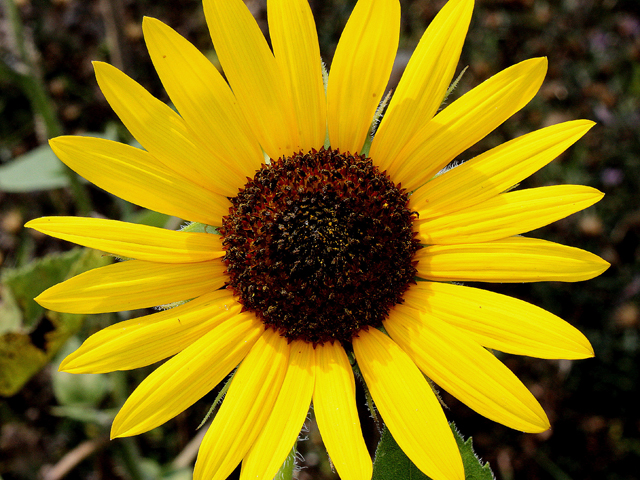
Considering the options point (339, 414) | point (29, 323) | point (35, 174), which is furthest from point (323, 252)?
point (35, 174)

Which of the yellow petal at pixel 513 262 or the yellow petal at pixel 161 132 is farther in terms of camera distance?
the yellow petal at pixel 161 132

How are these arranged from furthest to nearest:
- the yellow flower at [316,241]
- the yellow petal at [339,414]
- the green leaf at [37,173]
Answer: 1. the green leaf at [37,173]
2. the yellow flower at [316,241]
3. the yellow petal at [339,414]

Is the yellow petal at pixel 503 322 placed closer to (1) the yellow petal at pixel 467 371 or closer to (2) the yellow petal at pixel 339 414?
(1) the yellow petal at pixel 467 371

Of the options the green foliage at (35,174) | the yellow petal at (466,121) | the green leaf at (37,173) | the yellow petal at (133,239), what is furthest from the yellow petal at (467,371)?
the green foliage at (35,174)

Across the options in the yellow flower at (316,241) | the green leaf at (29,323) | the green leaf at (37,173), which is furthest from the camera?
the green leaf at (37,173)

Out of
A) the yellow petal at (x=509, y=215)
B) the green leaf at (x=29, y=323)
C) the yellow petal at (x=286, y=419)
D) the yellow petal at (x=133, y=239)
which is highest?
the yellow petal at (x=509, y=215)

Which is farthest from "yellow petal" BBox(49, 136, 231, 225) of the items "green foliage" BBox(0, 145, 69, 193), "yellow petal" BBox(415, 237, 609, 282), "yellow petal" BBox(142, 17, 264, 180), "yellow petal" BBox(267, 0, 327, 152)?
"green foliage" BBox(0, 145, 69, 193)

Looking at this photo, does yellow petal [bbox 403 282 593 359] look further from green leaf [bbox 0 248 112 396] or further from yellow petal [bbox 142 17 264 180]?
green leaf [bbox 0 248 112 396]

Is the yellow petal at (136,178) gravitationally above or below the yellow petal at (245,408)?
above
